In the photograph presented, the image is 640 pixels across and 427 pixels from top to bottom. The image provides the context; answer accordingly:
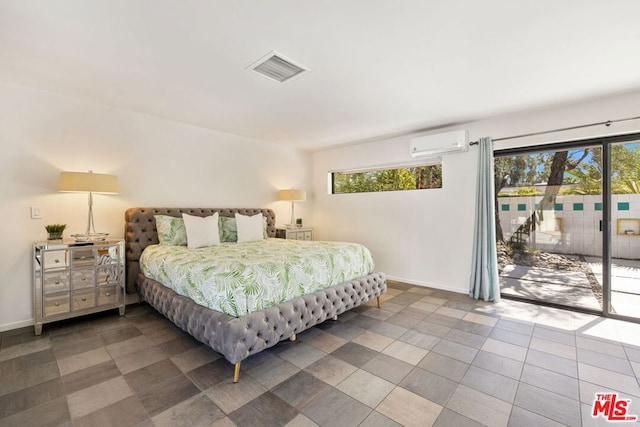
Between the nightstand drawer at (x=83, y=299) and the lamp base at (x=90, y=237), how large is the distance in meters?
0.54

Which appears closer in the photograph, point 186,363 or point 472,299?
point 186,363

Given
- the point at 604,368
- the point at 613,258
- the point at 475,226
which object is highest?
the point at 475,226

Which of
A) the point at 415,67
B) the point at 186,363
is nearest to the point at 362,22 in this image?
the point at 415,67

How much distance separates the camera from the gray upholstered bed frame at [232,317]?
83.2 inches

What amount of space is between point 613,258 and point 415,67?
3153 mm

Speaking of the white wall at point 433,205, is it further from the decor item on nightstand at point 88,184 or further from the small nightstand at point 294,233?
the decor item on nightstand at point 88,184

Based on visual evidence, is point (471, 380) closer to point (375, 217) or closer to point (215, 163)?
point (375, 217)

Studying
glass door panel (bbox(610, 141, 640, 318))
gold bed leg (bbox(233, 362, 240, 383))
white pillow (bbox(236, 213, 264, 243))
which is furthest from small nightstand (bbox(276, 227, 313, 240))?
glass door panel (bbox(610, 141, 640, 318))

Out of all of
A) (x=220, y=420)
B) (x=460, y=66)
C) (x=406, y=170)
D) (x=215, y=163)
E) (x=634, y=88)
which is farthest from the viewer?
(x=406, y=170)

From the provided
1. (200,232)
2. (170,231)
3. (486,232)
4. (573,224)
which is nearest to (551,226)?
(573,224)

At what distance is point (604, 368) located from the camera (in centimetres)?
228

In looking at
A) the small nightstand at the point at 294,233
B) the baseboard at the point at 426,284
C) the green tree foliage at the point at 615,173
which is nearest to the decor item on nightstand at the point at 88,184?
the small nightstand at the point at 294,233

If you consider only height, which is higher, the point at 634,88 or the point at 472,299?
the point at 634,88

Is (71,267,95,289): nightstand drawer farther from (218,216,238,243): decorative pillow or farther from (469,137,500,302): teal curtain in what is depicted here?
(469,137,500,302): teal curtain
